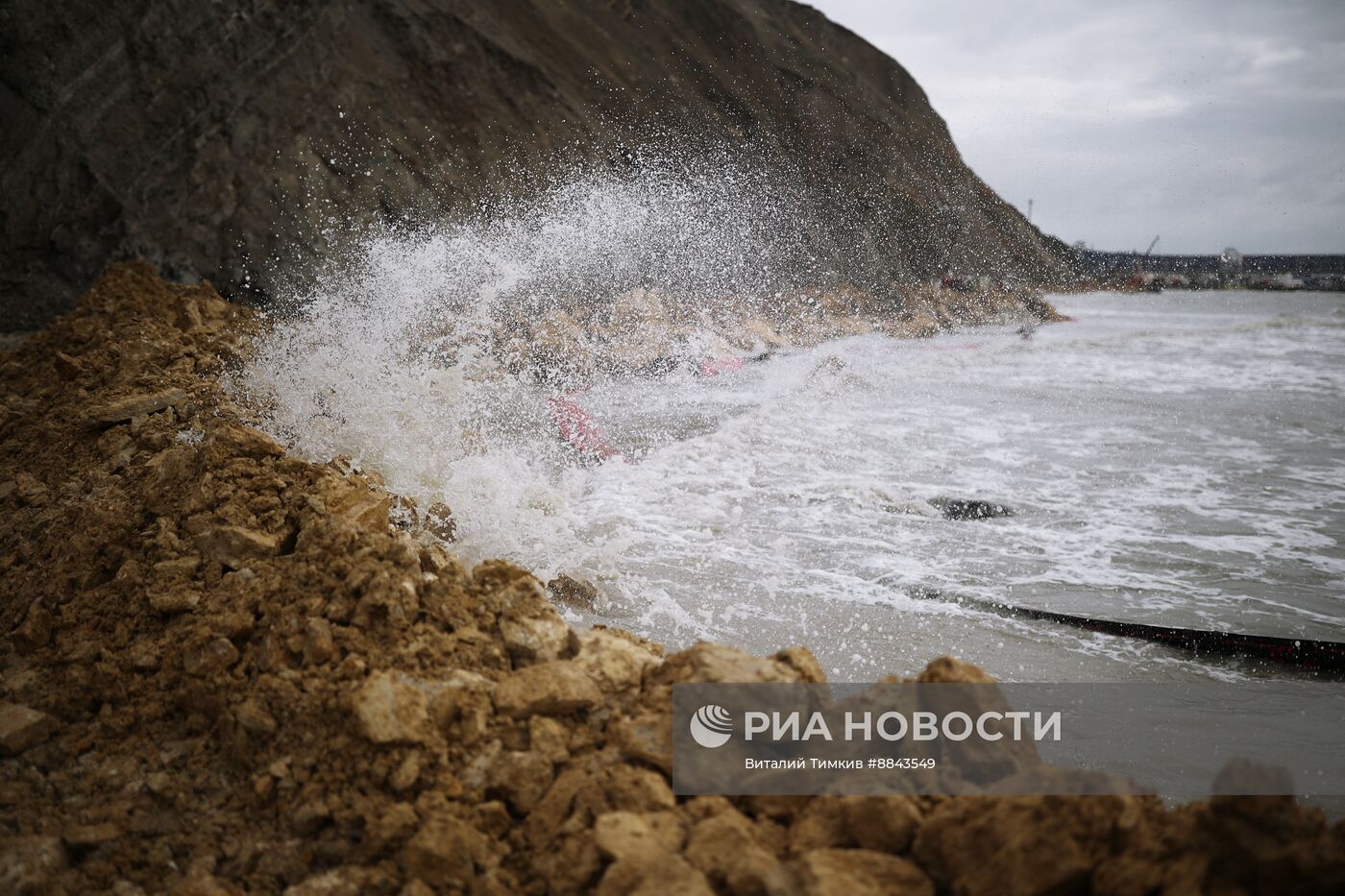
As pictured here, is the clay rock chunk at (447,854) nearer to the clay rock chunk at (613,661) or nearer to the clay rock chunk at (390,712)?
the clay rock chunk at (390,712)

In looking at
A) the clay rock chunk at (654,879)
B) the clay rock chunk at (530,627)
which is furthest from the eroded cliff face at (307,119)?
the clay rock chunk at (654,879)

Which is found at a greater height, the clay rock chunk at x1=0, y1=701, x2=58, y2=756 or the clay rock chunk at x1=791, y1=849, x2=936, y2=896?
the clay rock chunk at x1=791, y1=849, x2=936, y2=896

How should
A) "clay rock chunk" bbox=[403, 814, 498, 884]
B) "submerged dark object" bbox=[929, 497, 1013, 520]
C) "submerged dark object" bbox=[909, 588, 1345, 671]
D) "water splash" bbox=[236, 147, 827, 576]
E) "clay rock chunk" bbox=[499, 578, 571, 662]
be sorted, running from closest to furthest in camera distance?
"clay rock chunk" bbox=[403, 814, 498, 884]
"clay rock chunk" bbox=[499, 578, 571, 662]
"submerged dark object" bbox=[909, 588, 1345, 671]
"water splash" bbox=[236, 147, 827, 576]
"submerged dark object" bbox=[929, 497, 1013, 520]

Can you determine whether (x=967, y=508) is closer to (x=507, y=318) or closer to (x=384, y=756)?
(x=384, y=756)

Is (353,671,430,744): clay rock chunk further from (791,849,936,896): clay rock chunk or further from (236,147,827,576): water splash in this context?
(236,147,827,576): water splash

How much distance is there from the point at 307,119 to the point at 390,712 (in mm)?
11707

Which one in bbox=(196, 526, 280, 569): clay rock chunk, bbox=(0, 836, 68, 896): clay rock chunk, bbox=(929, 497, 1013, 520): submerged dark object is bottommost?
bbox=(0, 836, 68, 896): clay rock chunk

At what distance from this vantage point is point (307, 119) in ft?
37.2

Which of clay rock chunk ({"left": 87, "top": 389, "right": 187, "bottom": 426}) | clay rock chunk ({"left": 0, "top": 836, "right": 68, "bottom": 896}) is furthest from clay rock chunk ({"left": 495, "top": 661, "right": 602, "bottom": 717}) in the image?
clay rock chunk ({"left": 87, "top": 389, "right": 187, "bottom": 426})

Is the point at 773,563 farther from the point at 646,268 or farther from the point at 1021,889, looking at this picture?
the point at 646,268

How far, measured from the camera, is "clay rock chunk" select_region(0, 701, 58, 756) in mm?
2186

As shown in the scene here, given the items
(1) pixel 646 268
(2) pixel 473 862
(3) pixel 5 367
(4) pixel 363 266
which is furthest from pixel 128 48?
(2) pixel 473 862

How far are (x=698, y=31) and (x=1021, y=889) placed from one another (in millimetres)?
28587

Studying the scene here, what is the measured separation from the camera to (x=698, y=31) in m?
26.1
